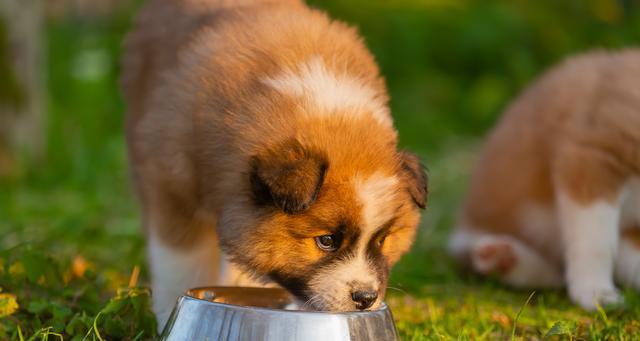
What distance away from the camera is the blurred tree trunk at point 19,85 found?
686 cm

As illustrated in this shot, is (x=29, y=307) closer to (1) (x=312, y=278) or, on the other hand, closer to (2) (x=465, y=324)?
(1) (x=312, y=278)

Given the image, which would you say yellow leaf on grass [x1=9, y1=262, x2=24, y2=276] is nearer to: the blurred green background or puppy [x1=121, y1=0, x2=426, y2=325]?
puppy [x1=121, y1=0, x2=426, y2=325]

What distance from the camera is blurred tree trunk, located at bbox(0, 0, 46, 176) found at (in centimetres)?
686

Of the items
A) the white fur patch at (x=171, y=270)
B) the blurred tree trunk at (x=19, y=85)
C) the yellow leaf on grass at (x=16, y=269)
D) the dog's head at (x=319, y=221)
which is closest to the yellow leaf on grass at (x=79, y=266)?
the yellow leaf on grass at (x=16, y=269)

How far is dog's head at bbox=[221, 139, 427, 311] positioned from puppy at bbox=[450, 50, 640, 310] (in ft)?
4.16

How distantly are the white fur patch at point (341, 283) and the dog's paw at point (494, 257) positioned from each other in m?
1.69

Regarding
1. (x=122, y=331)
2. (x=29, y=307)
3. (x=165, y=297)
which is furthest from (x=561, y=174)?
(x=29, y=307)

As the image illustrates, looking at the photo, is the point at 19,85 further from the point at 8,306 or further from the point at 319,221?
the point at 319,221

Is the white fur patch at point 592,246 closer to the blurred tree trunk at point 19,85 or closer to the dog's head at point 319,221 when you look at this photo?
the dog's head at point 319,221

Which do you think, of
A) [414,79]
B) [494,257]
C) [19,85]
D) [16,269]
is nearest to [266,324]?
[16,269]

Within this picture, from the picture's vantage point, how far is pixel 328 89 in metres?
3.13

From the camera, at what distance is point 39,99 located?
23.3 ft

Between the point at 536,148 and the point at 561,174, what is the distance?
380 millimetres

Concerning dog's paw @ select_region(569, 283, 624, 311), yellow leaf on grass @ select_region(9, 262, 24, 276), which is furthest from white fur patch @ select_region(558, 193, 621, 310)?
yellow leaf on grass @ select_region(9, 262, 24, 276)
